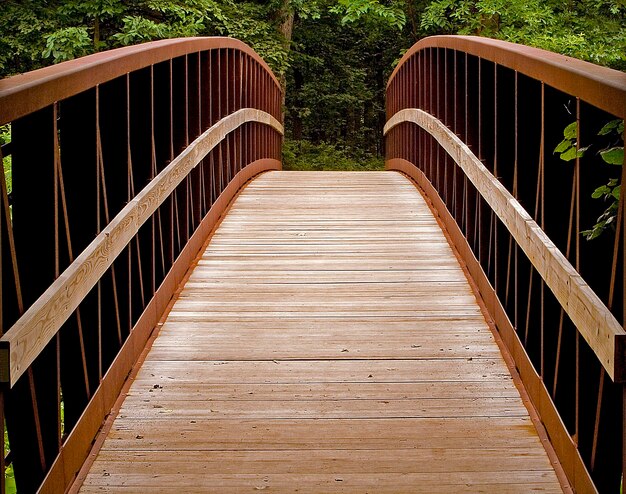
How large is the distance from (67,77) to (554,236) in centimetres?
197

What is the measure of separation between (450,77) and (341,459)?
15.8ft

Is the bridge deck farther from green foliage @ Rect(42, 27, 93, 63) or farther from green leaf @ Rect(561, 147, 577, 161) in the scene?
green foliage @ Rect(42, 27, 93, 63)

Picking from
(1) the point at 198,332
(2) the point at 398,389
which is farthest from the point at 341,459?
(1) the point at 198,332

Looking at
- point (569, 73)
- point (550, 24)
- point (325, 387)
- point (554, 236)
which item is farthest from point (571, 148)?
point (550, 24)

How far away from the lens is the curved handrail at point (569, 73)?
2.66 m

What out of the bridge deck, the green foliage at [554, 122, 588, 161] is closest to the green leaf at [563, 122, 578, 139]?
the green foliage at [554, 122, 588, 161]

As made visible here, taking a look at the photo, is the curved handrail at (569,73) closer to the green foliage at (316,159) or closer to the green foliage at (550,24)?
the green foliage at (550,24)

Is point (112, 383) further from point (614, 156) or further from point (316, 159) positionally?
point (316, 159)

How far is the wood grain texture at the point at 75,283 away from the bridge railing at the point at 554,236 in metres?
1.60

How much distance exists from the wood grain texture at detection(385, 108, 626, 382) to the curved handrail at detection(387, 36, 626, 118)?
1.90 feet

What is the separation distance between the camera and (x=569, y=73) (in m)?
3.19

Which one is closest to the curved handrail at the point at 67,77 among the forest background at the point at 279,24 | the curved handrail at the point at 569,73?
the curved handrail at the point at 569,73

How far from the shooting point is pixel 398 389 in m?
4.16

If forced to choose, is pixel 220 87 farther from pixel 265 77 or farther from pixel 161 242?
pixel 265 77
